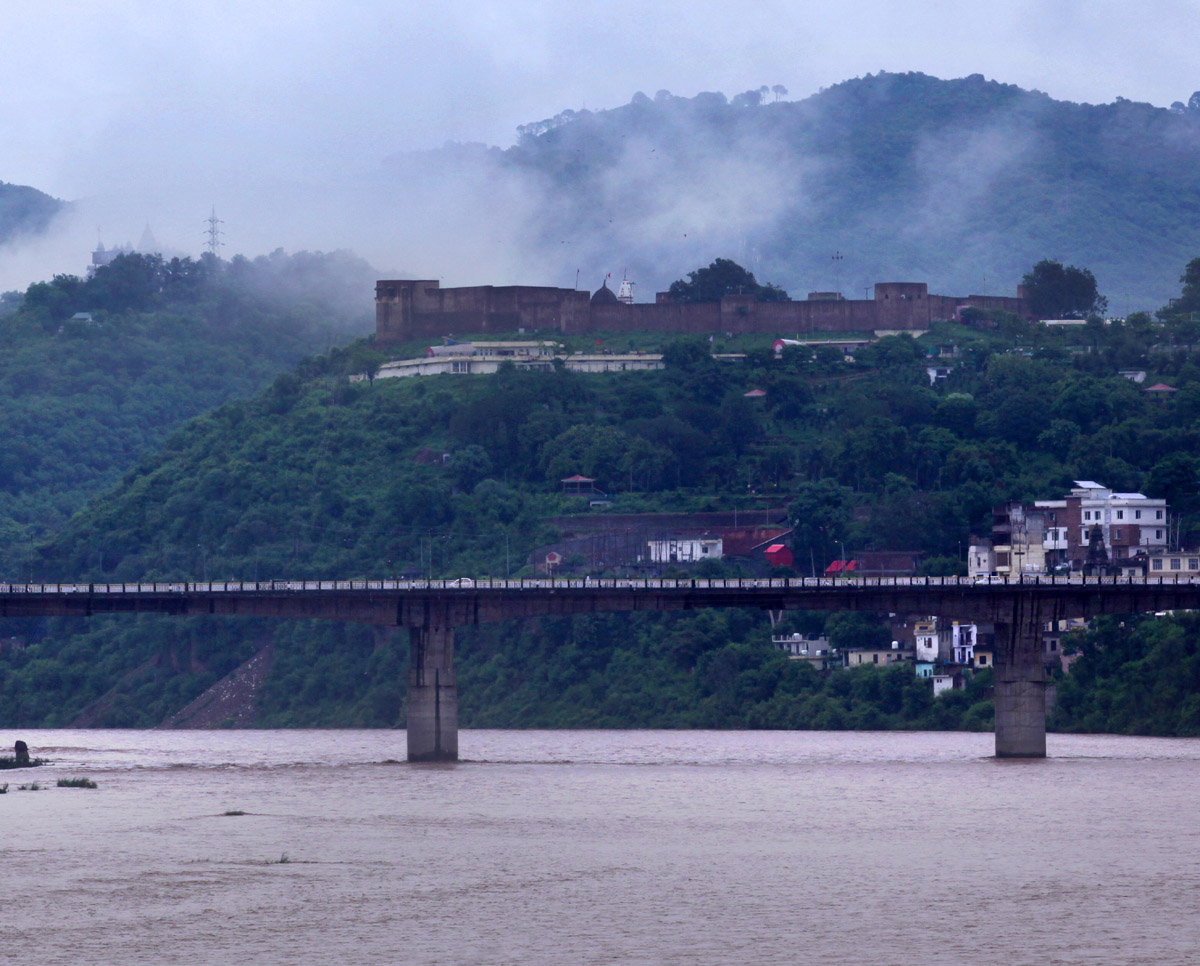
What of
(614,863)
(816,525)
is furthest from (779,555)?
(614,863)

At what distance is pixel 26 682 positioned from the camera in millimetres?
160250

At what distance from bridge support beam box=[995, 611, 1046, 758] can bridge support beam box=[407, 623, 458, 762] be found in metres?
24.0

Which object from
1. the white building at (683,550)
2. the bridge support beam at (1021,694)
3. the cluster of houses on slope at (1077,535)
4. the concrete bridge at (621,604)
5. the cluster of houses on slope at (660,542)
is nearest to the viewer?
the bridge support beam at (1021,694)

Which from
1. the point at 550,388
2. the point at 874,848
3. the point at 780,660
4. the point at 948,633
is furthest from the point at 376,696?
the point at 874,848

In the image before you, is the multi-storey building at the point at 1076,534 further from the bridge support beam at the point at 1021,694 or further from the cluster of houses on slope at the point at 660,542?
the bridge support beam at the point at 1021,694

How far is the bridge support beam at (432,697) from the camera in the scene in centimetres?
10175

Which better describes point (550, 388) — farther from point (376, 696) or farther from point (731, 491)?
point (376, 696)

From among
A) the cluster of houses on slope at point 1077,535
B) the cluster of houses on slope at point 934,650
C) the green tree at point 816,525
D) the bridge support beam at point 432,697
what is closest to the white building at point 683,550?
the green tree at point 816,525

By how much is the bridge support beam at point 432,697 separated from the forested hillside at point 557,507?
1339 inches

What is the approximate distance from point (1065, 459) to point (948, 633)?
42.5 metres

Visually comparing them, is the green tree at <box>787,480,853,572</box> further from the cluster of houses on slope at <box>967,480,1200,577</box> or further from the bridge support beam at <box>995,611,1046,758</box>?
the bridge support beam at <box>995,611,1046,758</box>

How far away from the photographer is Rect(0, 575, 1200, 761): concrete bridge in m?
98.8

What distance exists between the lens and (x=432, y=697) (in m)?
102

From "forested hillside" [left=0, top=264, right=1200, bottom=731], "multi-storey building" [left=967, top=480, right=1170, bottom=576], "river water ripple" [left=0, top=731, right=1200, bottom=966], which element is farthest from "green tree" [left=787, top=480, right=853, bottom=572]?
"river water ripple" [left=0, top=731, right=1200, bottom=966]
